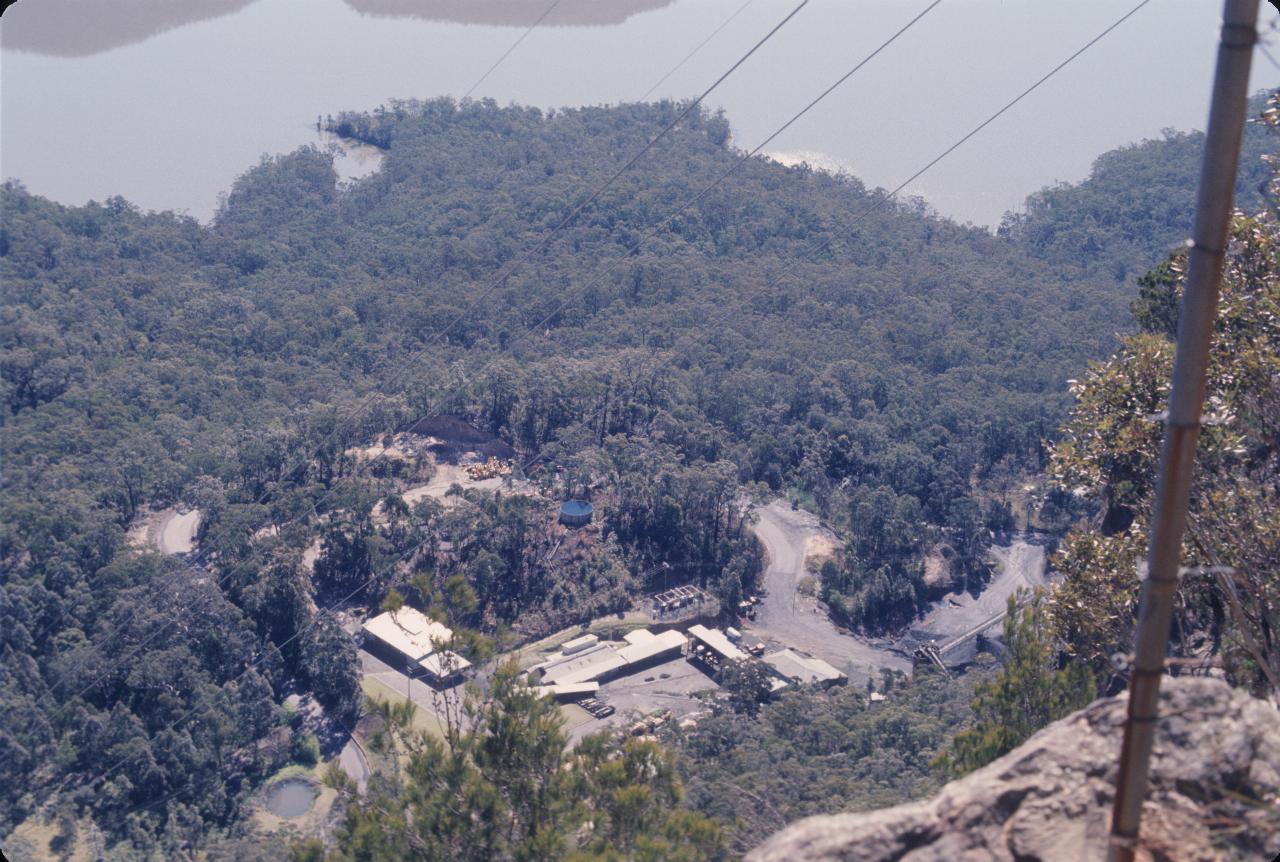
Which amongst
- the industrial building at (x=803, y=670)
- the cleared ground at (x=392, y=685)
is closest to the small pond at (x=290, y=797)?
the cleared ground at (x=392, y=685)

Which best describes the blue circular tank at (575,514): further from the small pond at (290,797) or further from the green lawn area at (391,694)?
the small pond at (290,797)

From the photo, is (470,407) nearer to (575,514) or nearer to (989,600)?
(575,514)

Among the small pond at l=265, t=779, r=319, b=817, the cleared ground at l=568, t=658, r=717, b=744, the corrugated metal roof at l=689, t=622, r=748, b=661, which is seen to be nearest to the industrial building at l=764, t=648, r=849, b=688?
the corrugated metal roof at l=689, t=622, r=748, b=661

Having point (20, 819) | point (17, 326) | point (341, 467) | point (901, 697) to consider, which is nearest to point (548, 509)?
point (341, 467)

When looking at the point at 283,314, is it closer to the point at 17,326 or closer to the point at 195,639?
A: the point at 17,326

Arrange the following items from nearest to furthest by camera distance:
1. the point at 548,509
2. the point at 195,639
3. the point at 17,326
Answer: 1. the point at 195,639
2. the point at 548,509
3. the point at 17,326
